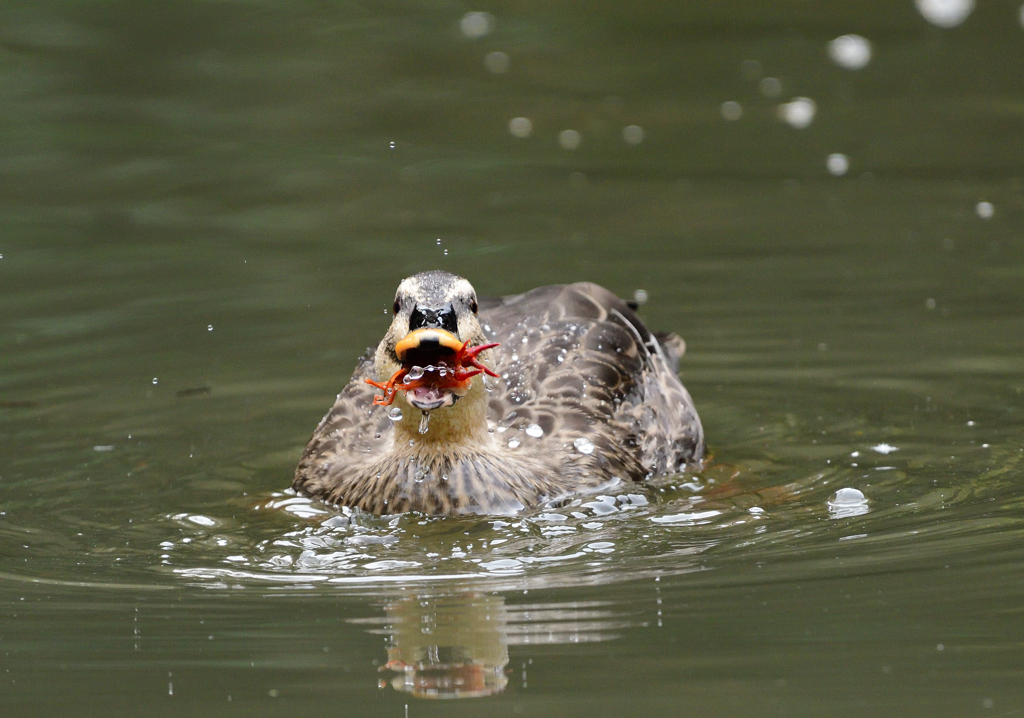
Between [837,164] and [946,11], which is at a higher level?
[946,11]

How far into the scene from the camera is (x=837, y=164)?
14.6 metres

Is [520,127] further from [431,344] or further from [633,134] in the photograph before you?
[431,344]

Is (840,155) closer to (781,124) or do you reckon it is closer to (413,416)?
(781,124)

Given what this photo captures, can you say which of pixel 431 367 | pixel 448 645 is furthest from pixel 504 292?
pixel 448 645

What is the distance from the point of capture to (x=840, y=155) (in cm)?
1485

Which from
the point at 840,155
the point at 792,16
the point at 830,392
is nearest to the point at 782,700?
the point at 830,392

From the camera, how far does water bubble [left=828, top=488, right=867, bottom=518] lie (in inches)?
315

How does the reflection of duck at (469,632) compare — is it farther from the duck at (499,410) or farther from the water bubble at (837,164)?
the water bubble at (837,164)

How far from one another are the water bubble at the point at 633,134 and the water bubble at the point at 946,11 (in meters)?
3.68

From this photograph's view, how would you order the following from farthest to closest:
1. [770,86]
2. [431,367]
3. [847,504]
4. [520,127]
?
[770,86] < [520,127] < [847,504] < [431,367]

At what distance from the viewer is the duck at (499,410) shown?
8.08 m

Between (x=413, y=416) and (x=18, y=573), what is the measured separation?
210 centimetres

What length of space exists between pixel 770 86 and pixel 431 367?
29.4 ft

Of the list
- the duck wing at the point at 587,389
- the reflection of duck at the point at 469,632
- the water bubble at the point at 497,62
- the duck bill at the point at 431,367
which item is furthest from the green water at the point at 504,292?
the duck bill at the point at 431,367
